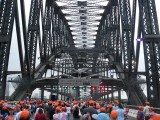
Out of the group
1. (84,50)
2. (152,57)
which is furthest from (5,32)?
(84,50)

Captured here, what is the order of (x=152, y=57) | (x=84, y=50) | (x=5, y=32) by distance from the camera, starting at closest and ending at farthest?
(x=5, y=32), (x=152, y=57), (x=84, y=50)

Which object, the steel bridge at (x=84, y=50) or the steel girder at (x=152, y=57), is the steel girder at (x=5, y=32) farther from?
the steel girder at (x=152, y=57)

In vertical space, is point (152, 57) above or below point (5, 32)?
below

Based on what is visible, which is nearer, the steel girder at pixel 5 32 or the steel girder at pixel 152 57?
the steel girder at pixel 5 32

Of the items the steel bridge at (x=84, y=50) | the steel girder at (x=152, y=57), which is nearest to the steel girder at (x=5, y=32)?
the steel bridge at (x=84, y=50)

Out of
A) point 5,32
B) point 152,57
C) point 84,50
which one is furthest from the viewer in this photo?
point 84,50

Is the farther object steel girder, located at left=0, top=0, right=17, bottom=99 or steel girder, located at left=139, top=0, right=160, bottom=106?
steel girder, located at left=139, top=0, right=160, bottom=106

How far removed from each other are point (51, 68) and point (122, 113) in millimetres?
48318

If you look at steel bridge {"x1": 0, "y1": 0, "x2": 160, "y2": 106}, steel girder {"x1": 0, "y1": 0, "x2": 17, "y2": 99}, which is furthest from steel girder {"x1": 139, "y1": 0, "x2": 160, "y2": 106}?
steel girder {"x1": 0, "y1": 0, "x2": 17, "y2": 99}

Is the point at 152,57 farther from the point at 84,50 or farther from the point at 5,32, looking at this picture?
the point at 84,50

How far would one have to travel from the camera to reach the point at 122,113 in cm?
1180

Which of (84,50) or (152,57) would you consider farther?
(84,50)

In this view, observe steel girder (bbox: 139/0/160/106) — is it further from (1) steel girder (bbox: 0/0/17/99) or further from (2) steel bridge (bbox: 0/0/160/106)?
(1) steel girder (bbox: 0/0/17/99)

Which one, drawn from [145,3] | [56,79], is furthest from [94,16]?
[145,3]
